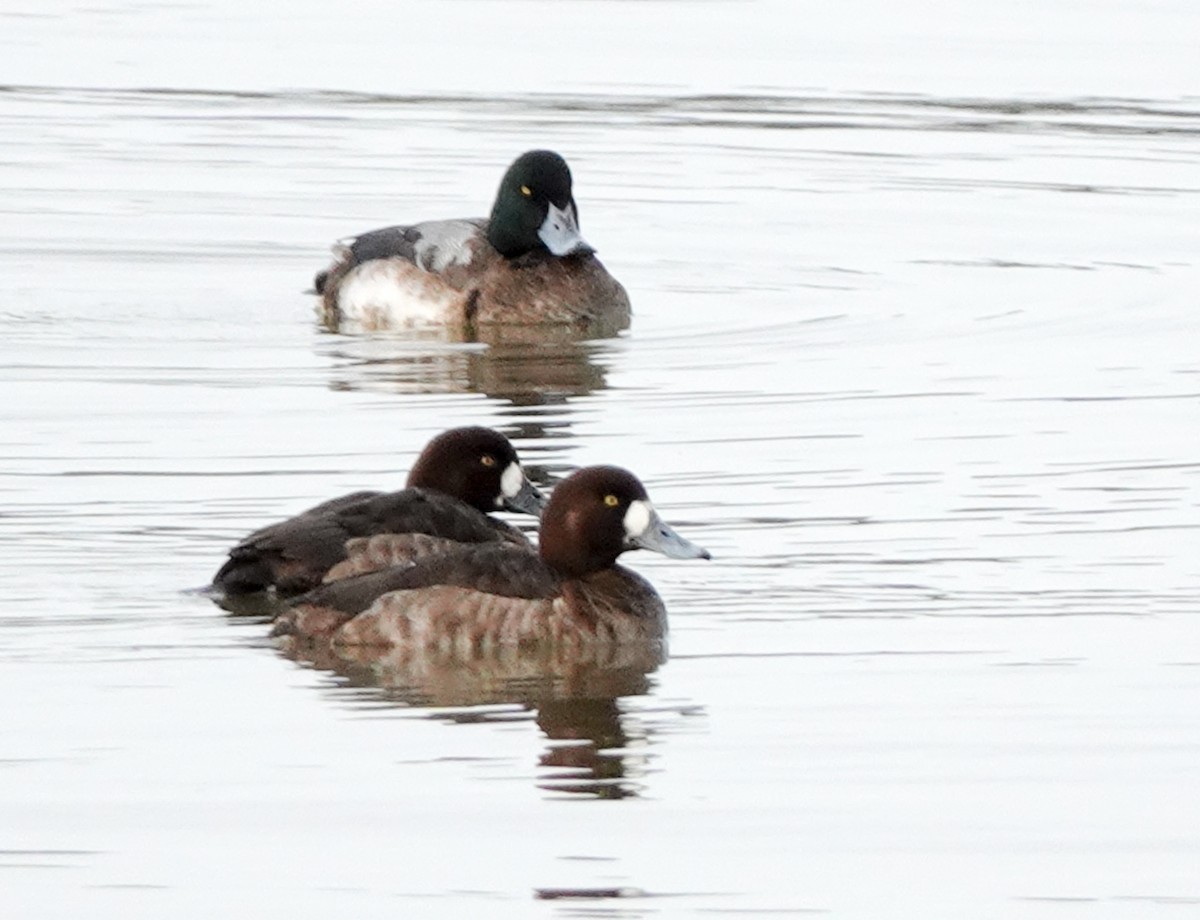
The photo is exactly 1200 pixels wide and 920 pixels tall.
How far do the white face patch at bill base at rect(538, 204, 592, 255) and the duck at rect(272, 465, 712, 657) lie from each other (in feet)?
23.9

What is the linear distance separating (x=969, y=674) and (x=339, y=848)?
261 cm

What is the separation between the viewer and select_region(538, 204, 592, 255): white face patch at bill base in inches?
703

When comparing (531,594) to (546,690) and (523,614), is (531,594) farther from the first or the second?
(546,690)

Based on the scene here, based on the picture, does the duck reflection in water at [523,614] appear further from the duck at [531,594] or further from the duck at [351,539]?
the duck at [351,539]

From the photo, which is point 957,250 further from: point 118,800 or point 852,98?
point 118,800

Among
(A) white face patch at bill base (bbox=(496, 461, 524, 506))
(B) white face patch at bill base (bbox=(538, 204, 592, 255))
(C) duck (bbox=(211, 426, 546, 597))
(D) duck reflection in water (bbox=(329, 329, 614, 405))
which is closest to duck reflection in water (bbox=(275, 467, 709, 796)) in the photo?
(C) duck (bbox=(211, 426, 546, 597))

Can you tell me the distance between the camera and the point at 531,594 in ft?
34.2

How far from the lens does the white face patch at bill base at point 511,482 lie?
11633 mm

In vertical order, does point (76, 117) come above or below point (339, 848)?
above

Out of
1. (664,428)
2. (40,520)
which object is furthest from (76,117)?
(40,520)

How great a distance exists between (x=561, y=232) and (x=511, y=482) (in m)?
6.48

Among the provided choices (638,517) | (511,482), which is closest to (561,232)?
(511,482)

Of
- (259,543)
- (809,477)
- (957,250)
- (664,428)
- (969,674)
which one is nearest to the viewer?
(969,674)

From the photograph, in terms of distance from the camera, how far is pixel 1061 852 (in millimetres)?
8164
